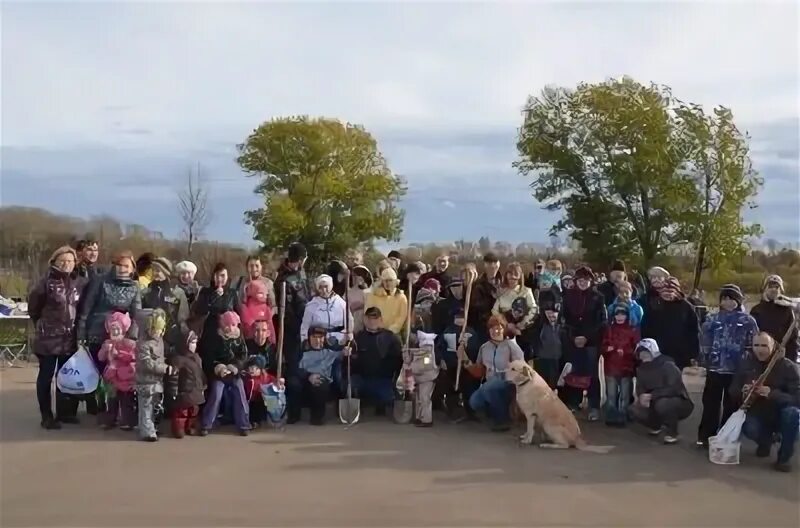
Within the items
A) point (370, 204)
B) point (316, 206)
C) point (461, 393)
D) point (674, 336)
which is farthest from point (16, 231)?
point (674, 336)

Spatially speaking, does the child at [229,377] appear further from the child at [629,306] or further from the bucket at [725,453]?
the bucket at [725,453]

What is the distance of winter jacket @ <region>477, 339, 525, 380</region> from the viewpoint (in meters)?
8.05

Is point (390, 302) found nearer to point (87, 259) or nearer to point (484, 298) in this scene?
point (484, 298)

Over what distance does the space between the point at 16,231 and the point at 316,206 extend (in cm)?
964

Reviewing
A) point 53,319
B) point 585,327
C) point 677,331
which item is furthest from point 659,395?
point 53,319

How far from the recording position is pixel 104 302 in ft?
26.3

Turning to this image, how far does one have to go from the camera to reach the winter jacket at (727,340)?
7211 mm

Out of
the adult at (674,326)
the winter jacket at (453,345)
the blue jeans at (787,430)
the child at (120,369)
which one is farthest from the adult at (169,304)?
the blue jeans at (787,430)

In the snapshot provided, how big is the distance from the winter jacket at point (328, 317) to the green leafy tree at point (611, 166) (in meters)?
14.5

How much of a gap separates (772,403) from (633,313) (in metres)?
1.67

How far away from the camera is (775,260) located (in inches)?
839

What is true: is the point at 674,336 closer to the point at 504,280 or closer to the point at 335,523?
the point at 504,280

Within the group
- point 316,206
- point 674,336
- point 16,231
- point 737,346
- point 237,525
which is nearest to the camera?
point 237,525

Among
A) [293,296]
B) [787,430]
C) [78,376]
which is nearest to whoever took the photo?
[787,430]
